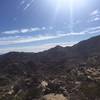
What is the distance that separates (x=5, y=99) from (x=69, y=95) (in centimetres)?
636

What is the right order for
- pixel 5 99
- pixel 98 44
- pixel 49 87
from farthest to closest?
1. pixel 98 44
2. pixel 49 87
3. pixel 5 99

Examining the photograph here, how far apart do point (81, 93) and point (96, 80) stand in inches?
116

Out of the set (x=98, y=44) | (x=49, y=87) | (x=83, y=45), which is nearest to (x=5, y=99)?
(x=49, y=87)

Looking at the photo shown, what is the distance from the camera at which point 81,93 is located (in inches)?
856

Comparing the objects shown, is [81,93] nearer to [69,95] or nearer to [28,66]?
[69,95]

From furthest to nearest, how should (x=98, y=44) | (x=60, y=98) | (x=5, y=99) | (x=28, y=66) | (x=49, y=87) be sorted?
(x=98, y=44) → (x=28, y=66) → (x=49, y=87) → (x=5, y=99) → (x=60, y=98)

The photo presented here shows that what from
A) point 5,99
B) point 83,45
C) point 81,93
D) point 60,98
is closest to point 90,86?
point 81,93

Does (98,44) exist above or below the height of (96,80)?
above

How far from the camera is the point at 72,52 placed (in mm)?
184625

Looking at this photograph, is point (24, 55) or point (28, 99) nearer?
point (28, 99)

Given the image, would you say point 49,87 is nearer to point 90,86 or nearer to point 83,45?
point 90,86

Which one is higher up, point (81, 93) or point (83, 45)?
point (83, 45)

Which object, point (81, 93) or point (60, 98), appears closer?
point (60, 98)

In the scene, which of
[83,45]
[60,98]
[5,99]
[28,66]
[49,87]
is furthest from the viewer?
[83,45]
